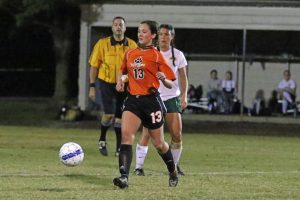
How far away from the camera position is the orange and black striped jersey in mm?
10234

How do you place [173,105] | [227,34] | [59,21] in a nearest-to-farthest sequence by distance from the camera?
[173,105] → [59,21] → [227,34]

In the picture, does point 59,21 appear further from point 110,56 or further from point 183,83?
point 183,83

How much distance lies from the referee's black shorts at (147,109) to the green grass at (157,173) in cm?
80

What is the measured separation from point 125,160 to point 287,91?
18.9 metres

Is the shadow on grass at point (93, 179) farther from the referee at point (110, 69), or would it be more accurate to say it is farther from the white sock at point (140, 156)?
the referee at point (110, 69)

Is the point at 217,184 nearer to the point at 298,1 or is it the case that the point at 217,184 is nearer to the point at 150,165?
the point at 150,165

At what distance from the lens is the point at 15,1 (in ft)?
93.2

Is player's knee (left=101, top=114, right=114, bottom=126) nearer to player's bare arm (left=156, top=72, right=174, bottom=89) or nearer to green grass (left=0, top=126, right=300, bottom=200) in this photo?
green grass (left=0, top=126, right=300, bottom=200)

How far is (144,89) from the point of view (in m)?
10.2

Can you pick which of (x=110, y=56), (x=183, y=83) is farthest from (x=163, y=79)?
(x=110, y=56)

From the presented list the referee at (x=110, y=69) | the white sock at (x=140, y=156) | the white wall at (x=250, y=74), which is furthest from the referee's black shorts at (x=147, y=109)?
the white wall at (x=250, y=74)

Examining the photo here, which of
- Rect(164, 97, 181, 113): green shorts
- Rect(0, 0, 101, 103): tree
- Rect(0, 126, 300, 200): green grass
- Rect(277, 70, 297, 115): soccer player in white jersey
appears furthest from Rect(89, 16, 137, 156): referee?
Rect(277, 70, 297, 115): soccer player in white jersey

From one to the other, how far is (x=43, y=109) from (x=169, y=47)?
66.5 feet

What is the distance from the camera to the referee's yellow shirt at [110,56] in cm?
1459
